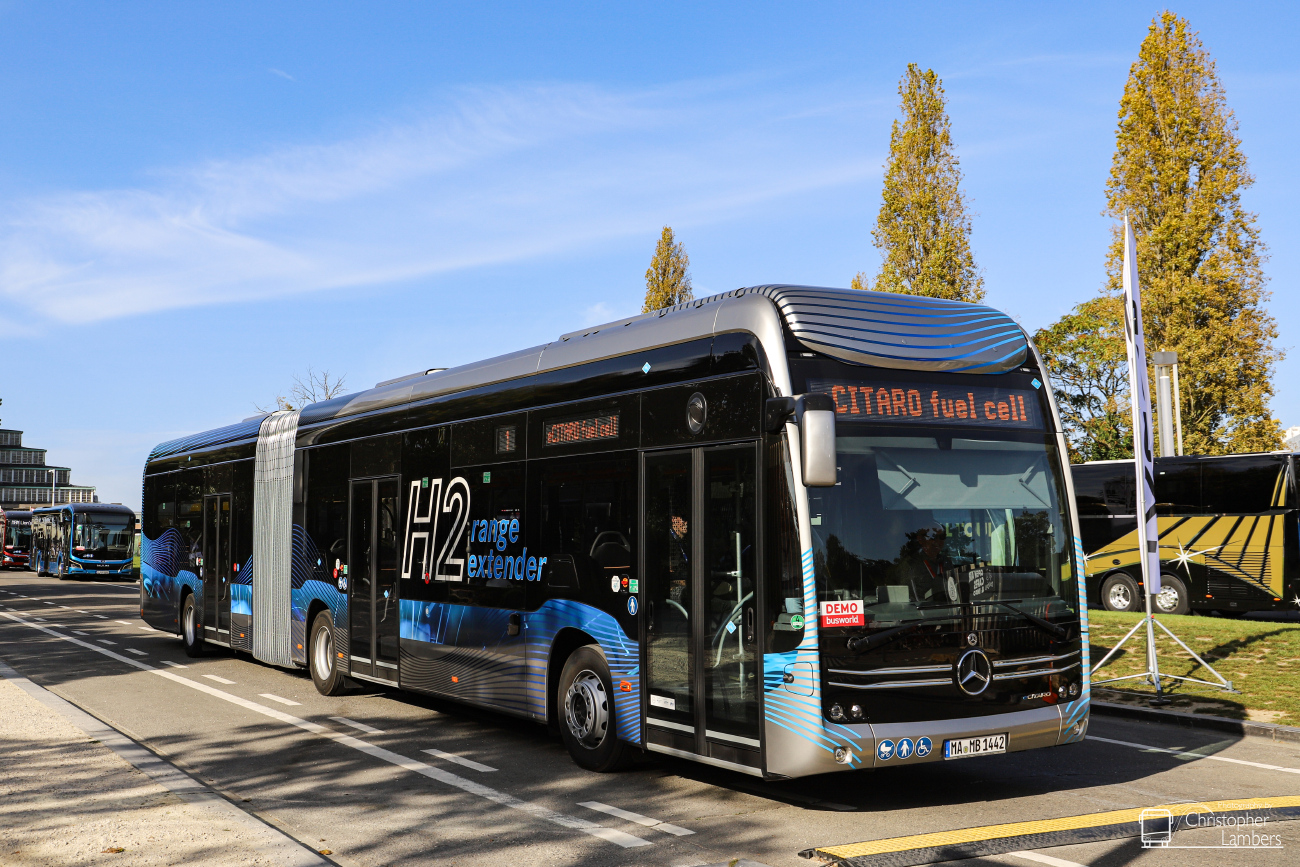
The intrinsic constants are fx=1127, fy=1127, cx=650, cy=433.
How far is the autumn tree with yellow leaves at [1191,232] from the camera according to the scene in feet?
105

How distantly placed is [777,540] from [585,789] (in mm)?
2554

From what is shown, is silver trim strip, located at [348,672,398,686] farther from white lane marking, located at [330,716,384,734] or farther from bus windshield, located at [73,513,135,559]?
bus windshield, located at [73,513,135,559]

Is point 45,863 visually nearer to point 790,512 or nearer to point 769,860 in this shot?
point 769,860

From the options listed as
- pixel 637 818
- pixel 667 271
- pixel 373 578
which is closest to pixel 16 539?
pixel 667 271

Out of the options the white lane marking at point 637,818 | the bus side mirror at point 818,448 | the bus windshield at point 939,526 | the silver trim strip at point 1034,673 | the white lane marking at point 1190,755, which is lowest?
the white lane marking at point 1190,755

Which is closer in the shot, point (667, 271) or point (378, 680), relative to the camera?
point (378, 680)

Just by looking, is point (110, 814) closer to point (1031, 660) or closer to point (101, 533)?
point (1031, 660)

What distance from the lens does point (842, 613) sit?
22.3 feet

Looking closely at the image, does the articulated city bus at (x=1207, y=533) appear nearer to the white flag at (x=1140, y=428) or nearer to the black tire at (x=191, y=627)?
the white flag at (x=1140, y=428)

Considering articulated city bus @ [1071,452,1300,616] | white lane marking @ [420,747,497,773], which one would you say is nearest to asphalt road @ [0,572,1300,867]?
white lane marking @ [420,747,497,773]

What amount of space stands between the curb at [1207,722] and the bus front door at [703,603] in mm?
6077

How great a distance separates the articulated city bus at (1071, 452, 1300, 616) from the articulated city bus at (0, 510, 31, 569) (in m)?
59.6

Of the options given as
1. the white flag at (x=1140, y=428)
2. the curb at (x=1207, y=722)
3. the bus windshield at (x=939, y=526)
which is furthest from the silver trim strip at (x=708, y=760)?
the white flag at (x=1140, y=428)

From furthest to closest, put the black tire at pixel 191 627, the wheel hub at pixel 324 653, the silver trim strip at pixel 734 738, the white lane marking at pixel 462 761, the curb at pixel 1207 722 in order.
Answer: the black tire at pixel 191 627 < the wheel hub at pixel 324 653 < the curb at pixel 1207 722 < the white lane marking at pixel 462 761 < the silver trim strip at pixel 734 738
